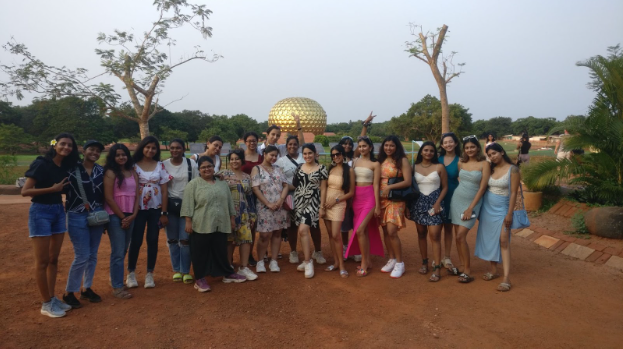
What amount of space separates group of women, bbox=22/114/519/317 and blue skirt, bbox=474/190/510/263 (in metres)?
0.01

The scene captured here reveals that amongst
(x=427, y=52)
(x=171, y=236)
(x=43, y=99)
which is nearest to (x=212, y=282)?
(x=171, y=236)

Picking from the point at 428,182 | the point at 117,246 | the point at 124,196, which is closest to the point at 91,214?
the point at 124,196

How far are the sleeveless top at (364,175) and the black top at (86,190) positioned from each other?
283 centimetres

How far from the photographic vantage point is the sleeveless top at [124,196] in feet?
13.6

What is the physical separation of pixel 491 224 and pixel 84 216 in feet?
14.4

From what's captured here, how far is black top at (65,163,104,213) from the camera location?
382cm

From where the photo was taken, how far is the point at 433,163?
479 centimetres

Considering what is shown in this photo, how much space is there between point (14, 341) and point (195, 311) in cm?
147

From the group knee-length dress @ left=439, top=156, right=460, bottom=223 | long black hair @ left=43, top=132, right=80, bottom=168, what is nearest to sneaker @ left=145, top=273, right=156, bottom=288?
long black hair @ left=43, top=132, right=80, bottom=168

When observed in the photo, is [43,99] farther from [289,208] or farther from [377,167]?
[377,167]

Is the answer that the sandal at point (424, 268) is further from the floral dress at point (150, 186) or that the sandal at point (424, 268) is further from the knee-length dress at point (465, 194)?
the floral dress at point (150, 186)

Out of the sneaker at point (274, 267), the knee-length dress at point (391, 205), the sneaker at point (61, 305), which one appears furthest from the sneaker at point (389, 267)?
the sneaker at point (61, 305)

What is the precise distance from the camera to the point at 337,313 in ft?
12.7

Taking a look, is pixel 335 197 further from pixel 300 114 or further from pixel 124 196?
pixel 300 114
